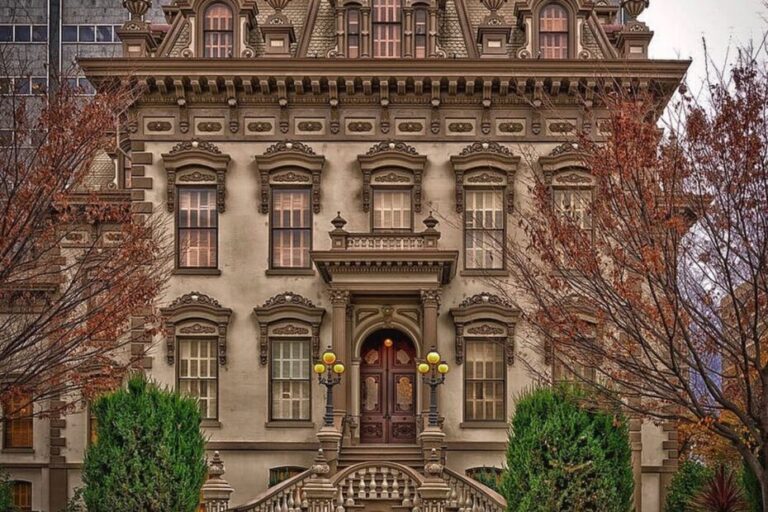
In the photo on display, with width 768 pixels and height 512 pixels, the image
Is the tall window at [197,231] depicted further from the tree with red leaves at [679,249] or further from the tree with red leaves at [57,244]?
the tree with red leaves at [679,249]

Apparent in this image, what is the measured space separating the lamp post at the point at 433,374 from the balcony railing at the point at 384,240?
2.71 meters

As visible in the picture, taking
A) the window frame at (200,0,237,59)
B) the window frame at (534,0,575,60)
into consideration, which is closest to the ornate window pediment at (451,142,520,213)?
the window frame at (534,0,575,60)

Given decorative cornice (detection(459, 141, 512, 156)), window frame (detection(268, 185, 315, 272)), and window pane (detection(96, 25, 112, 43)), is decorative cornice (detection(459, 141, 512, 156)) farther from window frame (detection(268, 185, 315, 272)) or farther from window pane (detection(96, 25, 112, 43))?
window pane (detection(96, 25, 112, 43))

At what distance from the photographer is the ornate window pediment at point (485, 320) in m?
36.9

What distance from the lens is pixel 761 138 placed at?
2355 centimetres

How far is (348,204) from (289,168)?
180cm

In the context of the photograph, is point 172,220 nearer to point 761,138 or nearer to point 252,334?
point 252,334

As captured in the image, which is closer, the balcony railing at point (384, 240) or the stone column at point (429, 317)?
the balcony railing at point (384, 240)

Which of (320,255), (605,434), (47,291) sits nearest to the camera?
(605,434)

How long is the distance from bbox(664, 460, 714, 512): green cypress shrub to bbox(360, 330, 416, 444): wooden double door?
6754 millimetres

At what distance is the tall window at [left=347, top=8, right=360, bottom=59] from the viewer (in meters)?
38.1

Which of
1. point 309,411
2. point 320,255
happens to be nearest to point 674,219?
point 320,255

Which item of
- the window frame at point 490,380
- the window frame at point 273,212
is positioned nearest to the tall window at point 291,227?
the window frame at point 273,212

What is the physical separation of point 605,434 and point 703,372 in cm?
426
